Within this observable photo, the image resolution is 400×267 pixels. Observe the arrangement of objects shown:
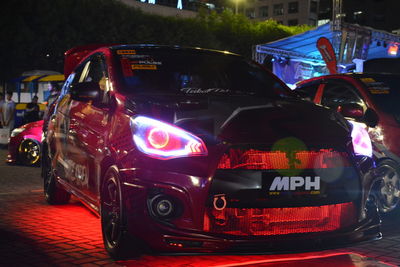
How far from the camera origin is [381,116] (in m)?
6.54

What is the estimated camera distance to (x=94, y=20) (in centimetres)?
3919

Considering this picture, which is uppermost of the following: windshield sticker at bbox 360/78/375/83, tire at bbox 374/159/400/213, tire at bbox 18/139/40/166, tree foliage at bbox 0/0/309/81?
tree foliage at bbox 0/0/309/81

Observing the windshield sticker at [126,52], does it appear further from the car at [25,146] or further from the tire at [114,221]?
the car at [25,146]

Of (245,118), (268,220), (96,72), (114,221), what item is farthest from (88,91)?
(268,220)

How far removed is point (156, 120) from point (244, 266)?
125cm

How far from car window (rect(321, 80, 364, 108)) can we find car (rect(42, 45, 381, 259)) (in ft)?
9.34

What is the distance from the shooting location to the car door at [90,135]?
4480mm

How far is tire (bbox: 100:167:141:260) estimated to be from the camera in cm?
380

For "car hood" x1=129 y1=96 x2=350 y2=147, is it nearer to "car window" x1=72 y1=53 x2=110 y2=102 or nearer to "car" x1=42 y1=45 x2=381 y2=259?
"car" x1=42 y1=45 x2=381 y2=259

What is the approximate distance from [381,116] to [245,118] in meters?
3.28

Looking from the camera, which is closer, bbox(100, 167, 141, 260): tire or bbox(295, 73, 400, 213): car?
bbox(100, 167, 141, 260): tire

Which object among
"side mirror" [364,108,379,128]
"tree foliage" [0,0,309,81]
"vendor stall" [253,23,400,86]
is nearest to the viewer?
"side mirror" [364,108,379,128]

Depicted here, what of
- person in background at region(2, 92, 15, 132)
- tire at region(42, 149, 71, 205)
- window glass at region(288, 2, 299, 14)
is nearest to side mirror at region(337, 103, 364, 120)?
tire at region(42, 149, 71, 205)

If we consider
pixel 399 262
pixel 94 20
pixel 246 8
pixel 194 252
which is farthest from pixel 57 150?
pixel 246 8
